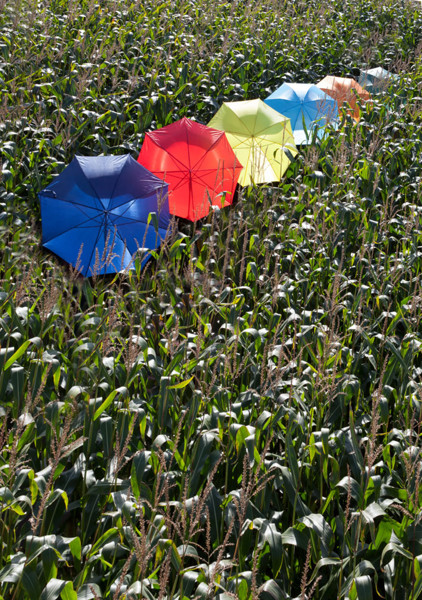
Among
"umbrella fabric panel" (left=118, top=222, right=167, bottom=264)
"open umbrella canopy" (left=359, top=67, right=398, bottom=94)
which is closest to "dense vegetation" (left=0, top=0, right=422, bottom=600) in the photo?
"umbrella fabric panel" (left=118, top=222, right=167, bottom=264)

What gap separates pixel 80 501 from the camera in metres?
3.16

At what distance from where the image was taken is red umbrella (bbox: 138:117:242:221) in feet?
19.9

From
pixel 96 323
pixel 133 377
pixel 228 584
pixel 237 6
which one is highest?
pixel 237 6

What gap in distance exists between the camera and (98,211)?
5465 mm

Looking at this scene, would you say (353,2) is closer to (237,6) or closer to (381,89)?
(237,6)

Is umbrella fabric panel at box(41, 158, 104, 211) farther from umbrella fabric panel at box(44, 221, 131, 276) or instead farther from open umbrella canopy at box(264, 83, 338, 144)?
open umbrella canopy at box(264, 83, 338, 144)

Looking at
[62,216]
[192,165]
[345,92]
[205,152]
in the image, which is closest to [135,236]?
[62,216]

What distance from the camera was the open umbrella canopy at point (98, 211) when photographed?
539cm

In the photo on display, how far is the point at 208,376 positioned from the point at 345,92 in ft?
19.1

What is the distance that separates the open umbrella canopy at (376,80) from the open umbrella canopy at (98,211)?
493 centimetres

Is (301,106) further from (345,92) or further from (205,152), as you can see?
(205,152)

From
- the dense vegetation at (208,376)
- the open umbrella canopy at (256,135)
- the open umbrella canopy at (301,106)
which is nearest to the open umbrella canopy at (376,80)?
the dense vegetation at (208,376)

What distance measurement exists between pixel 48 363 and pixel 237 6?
11104 millimetres

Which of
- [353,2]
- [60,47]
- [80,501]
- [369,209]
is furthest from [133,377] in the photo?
[353,2]
